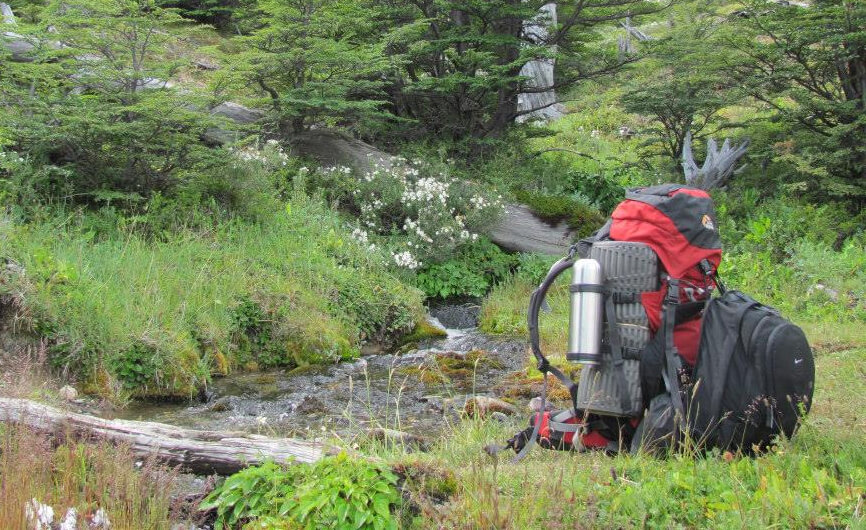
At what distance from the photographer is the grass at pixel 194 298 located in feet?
22.2

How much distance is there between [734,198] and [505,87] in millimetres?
4765

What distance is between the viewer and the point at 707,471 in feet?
11.0

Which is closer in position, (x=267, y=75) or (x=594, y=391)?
(x=594, y=391)

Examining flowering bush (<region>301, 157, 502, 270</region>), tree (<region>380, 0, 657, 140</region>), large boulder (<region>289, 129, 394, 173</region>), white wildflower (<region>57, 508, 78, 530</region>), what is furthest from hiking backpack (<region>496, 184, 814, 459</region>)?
tree (<region>380, 0, 657, 140</region>)

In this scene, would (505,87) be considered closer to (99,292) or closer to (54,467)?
Answer: (99,292)

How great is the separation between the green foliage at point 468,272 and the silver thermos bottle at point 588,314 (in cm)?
772

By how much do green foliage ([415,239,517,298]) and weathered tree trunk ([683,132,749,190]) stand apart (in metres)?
3.83

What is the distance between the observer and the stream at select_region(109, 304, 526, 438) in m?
6.09

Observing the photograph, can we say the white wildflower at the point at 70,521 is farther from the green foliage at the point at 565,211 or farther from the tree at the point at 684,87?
the tree at the point at 684,87

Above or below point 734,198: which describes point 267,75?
above

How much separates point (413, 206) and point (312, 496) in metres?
9.21

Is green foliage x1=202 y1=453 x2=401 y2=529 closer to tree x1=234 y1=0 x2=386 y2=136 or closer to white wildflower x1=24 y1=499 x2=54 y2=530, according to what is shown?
white wildflower x1=24 y1=499 x2=54 y2=530

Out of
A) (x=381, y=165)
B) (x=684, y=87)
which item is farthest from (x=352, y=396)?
(x=684, y=87)

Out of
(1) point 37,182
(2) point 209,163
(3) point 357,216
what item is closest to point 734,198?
(3) point 357,216
